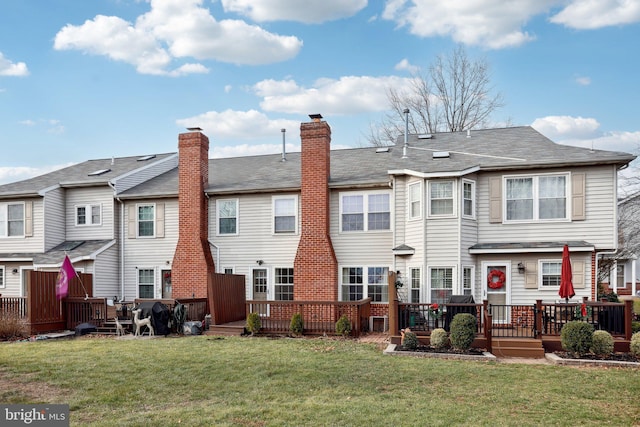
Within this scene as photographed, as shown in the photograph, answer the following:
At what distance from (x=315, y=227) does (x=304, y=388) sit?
950 centimetres

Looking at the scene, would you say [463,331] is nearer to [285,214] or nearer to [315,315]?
[315,315]

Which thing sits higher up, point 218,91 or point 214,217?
point 218,91

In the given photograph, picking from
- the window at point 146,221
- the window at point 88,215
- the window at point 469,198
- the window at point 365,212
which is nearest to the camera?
the window at point 469,198

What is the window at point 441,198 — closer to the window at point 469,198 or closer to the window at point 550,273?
the window at point 469,198

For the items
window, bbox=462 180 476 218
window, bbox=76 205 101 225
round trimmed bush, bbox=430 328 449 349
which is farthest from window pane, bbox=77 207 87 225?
round trimmed bush, bbox=430 328 449 349

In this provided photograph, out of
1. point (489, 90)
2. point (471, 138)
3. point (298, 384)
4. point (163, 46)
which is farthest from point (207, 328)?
point (489, 90)

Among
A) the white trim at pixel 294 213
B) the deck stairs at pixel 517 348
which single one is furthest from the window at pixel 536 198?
the white trim at pixel 294 213

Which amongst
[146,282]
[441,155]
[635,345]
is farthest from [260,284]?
[635,345]

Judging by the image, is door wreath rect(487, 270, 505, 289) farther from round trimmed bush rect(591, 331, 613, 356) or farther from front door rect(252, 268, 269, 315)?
front door rect(252, 268, 269, 315)

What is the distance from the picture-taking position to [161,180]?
70.8 ft

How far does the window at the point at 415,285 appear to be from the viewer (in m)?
16.0

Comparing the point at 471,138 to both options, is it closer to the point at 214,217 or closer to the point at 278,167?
the point at 278,167

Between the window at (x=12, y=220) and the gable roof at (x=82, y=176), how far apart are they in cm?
59

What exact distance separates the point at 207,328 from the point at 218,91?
8.53 metres
